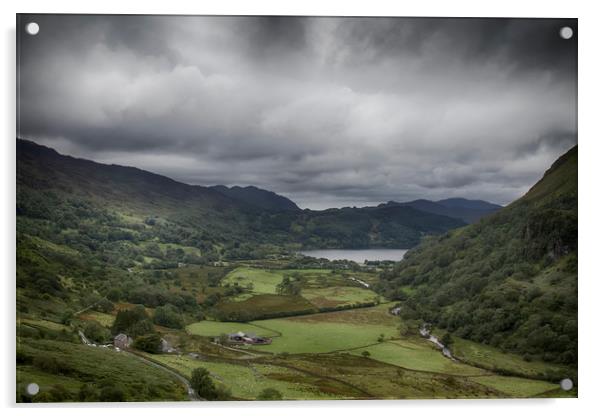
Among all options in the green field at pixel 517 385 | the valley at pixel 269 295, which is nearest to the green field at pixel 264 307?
the valley at pixel 269 295

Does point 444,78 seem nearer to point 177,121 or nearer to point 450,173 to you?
point 450,173

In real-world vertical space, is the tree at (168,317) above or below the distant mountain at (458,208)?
below

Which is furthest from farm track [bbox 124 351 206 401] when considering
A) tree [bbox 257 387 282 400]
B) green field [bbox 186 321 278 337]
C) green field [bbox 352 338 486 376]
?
green field [bbox 352 338 486 376]

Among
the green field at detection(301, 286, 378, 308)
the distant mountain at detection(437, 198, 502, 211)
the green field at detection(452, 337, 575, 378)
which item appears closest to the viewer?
the green field at detection(452, 337, 575, 378)

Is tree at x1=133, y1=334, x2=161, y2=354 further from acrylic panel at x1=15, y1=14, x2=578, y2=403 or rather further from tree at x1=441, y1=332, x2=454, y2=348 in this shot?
tree at x1=441, y1=332, x2=454, y2=348

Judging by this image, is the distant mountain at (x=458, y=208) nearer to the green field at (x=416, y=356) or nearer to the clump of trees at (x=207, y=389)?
the green field at (x=416, y=356)

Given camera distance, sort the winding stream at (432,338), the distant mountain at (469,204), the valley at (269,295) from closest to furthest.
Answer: the valley at (269,295), the winding stream at (432,338), the distant mountain at (469,204)
